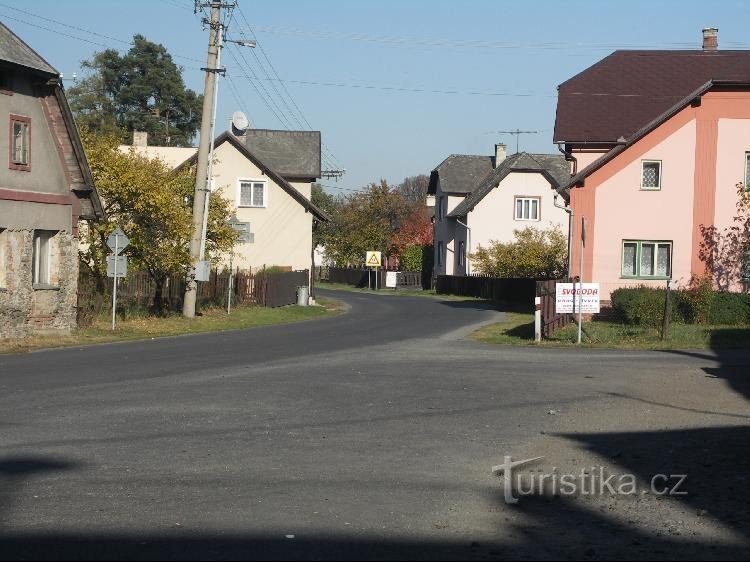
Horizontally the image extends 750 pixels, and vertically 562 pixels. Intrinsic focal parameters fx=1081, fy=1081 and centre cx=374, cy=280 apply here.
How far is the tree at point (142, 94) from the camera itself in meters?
95.1

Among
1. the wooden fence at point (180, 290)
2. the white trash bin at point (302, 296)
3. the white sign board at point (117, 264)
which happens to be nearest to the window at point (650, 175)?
the wooden fence at point (180, 290)

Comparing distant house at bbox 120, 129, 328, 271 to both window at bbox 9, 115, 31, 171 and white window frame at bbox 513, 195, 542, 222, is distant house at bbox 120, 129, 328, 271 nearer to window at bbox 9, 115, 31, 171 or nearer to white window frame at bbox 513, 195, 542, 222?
white window frame at bbox 513, 195, 542, 222

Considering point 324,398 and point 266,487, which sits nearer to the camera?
point 266,487

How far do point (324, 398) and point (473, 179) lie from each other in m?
59.6

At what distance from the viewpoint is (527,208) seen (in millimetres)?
67438

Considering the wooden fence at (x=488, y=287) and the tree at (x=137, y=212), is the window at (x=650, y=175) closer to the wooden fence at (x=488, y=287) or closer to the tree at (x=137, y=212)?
the tree at (x=137, y=212)

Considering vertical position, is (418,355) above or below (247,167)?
below

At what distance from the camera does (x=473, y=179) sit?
74.1 m

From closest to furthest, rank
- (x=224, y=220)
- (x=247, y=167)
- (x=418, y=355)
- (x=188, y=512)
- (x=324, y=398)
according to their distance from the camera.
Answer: (x=188, y=512) < (x=324, y=398) < (x=418, y=355) < (x=224, y=220) < (x=247, y=167)

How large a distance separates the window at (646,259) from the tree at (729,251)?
1.19 meters

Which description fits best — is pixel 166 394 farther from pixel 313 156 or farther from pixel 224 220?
pixel 313 156

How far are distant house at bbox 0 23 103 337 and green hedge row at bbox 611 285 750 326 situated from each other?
1522 cm

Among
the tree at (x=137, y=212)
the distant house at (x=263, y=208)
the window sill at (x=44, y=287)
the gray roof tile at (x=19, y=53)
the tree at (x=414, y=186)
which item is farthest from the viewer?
the tree at (x=414, y=186)

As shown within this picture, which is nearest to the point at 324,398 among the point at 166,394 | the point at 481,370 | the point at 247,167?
the point at 166,394
